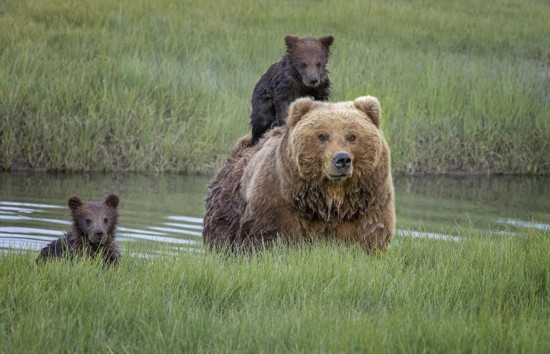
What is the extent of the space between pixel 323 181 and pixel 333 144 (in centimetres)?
27

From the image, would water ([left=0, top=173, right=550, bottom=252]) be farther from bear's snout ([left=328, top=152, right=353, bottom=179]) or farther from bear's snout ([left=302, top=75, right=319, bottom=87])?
bear's snout ([left=328, top=152, right=353, bottom=179])

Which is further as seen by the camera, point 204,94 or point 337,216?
point 204,94

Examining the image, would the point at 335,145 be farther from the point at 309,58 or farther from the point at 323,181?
the point at 309,58

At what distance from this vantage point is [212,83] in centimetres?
1441

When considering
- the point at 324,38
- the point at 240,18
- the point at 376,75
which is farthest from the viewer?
the point at 240,18

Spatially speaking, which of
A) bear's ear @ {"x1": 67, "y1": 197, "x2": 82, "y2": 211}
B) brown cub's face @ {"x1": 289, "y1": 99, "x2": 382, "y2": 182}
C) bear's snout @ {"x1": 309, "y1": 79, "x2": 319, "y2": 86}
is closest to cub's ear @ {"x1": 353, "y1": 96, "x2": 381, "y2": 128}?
brown cub's face @ {"x1": 289, "y1": 99, "x2": 382, "y2": 182}

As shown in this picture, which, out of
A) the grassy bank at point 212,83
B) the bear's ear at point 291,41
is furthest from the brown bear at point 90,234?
the grassy bank at point 212,83

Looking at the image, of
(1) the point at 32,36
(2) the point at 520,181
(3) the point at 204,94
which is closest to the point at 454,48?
(2) the point at 520,181

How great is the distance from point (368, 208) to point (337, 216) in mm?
203

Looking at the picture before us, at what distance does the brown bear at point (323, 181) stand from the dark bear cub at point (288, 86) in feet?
4.26

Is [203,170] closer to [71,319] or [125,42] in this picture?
[125,42]

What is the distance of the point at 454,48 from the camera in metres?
18.3

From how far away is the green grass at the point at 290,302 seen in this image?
447 centimetres

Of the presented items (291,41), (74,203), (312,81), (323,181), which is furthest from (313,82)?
(74,203)
